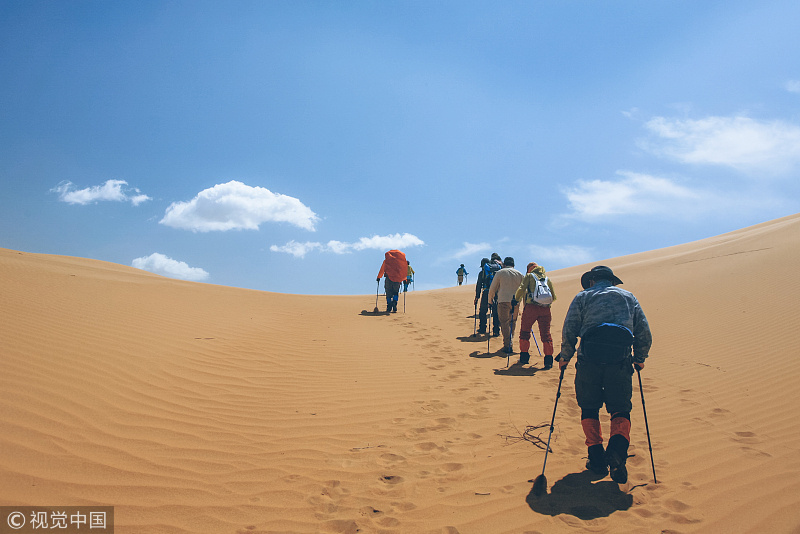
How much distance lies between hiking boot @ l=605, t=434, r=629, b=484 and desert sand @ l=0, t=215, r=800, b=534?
124mm

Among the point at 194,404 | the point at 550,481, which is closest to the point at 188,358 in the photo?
the point at 194,404

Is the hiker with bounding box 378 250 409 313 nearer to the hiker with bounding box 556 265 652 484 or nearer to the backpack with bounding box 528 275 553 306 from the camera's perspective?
the backpack with bounding box 528 275 553 306

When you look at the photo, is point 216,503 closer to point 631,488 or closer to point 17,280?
point 631,488

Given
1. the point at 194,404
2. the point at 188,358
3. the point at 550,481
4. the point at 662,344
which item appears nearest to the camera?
the point at 550,481

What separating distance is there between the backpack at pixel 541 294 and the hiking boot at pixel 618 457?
381 centimetres

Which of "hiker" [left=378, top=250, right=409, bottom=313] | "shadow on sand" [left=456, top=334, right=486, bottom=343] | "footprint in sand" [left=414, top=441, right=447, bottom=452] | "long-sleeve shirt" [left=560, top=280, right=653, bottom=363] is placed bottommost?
"footprint in sand" [left=414, top=441, right=447, bottom=452]

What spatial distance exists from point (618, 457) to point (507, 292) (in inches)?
212

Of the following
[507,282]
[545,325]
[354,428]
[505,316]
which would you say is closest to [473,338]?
[505,316]

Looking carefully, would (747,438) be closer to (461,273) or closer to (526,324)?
(526,324)

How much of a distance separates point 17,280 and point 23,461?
814cm

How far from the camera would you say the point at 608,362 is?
369 cm

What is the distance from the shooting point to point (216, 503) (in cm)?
341

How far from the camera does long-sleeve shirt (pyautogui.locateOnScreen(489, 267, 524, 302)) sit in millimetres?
8734

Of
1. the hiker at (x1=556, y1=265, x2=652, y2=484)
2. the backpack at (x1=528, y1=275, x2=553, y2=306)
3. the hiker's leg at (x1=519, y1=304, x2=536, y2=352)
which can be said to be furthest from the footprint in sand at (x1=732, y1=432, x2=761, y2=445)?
the hiker's leg at (x1=519, y1=304, x2=536, y2=352)
